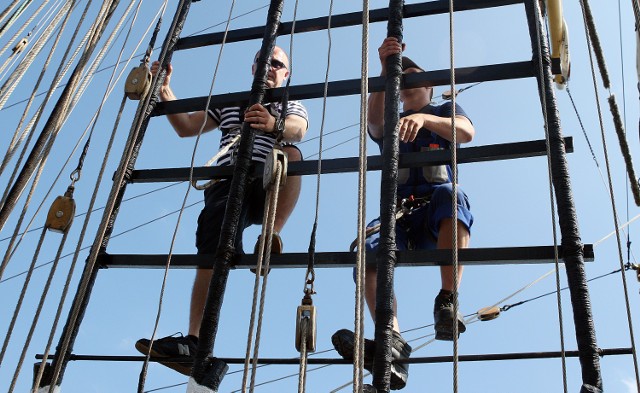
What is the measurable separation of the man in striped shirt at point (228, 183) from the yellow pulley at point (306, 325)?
1.75 feet

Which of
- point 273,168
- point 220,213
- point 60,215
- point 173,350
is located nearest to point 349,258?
point 273,168

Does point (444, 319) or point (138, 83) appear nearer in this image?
point (444, 319)

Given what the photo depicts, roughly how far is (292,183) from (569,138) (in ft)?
4.01

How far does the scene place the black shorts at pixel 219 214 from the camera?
2.96m

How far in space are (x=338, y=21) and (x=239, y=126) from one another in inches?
25.0

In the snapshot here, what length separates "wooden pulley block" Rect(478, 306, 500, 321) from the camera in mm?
4180

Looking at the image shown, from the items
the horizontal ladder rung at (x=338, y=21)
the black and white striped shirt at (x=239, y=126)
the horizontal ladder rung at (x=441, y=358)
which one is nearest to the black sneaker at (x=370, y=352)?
the horizontal ladder rung at (x=441, y=358)

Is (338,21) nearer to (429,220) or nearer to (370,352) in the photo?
(429,220)

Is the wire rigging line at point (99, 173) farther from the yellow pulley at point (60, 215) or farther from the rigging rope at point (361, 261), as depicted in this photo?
the rigging rope at point (361, 261)

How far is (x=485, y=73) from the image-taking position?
104 inches

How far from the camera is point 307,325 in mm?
2055

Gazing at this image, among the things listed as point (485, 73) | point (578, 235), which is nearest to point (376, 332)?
point (578, 235)

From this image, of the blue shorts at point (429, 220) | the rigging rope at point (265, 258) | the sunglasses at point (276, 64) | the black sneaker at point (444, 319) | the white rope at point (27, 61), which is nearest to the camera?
the rigging rope at point (265, 258)

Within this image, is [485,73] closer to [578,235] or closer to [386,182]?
[386,182]
